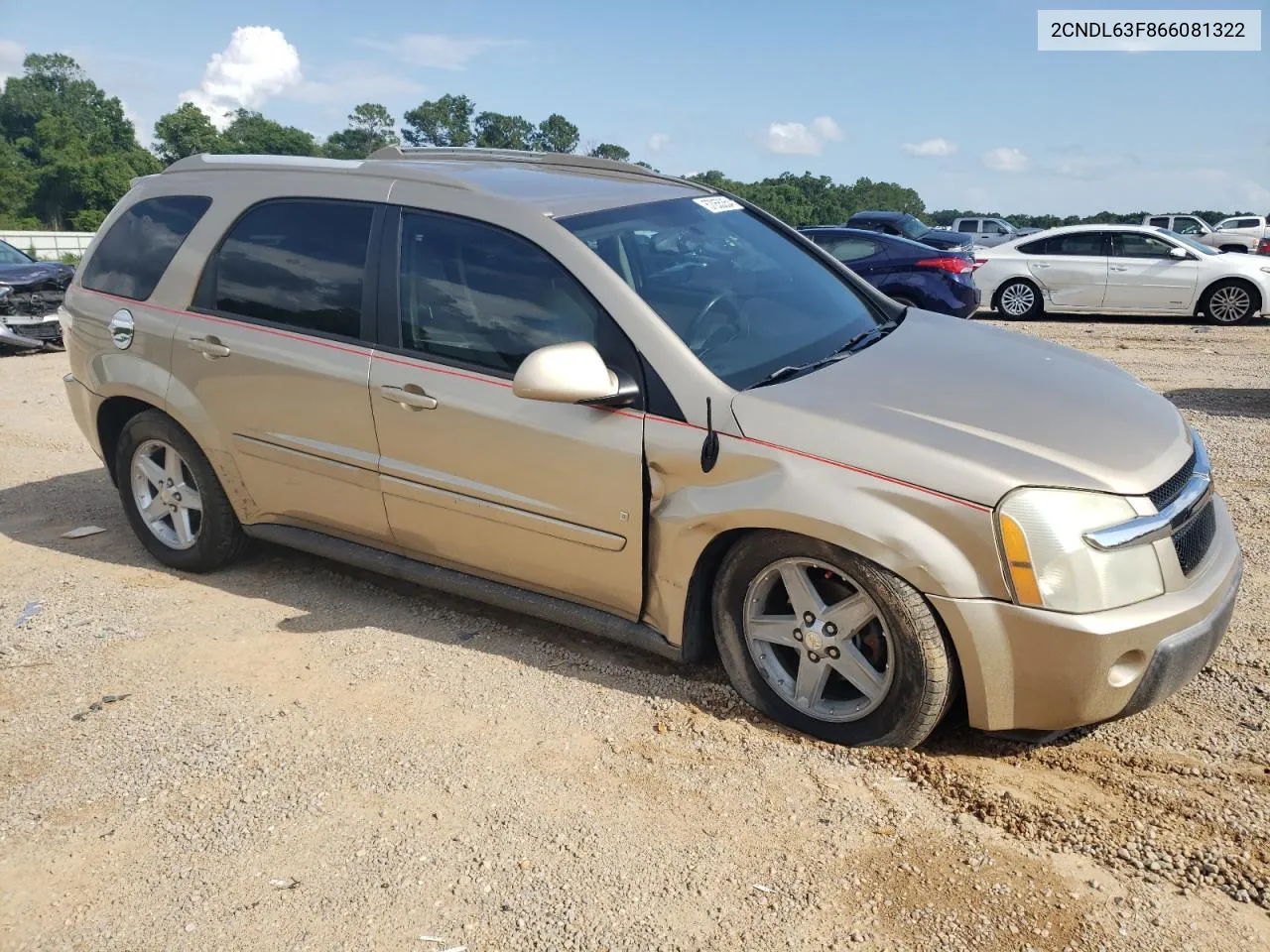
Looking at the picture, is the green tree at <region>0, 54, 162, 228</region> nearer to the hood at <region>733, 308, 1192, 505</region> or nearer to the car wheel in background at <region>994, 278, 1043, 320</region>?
the car wheel in background at <region>994, 278, 1043, 320</region>

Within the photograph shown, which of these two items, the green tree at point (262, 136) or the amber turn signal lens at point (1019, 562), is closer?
the amber turn signal lens at point (1019, 562)

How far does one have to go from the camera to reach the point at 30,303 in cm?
1339

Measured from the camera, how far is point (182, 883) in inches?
114

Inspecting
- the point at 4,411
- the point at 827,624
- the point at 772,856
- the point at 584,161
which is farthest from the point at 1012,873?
the point at 4,411

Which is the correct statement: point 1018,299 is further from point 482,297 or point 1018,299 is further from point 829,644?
point 829,644

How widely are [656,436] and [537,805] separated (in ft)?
3.94

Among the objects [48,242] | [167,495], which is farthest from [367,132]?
[167,495]

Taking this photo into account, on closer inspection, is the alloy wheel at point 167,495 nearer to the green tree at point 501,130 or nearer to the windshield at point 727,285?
the windshield at point 727,285

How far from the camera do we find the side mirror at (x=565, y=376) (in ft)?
11.1

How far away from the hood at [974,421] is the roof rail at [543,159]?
4.50ft

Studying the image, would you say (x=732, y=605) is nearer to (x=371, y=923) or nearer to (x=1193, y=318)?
(x=371, y=923)

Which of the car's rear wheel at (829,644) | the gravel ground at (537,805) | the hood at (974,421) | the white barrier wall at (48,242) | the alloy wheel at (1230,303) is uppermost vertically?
the white barrier wall at (48,242)

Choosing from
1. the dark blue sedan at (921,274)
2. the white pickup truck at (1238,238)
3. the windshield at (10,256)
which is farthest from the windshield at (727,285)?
the white pickup truck at (1238,238)

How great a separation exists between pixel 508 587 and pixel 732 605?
3.15 ft
